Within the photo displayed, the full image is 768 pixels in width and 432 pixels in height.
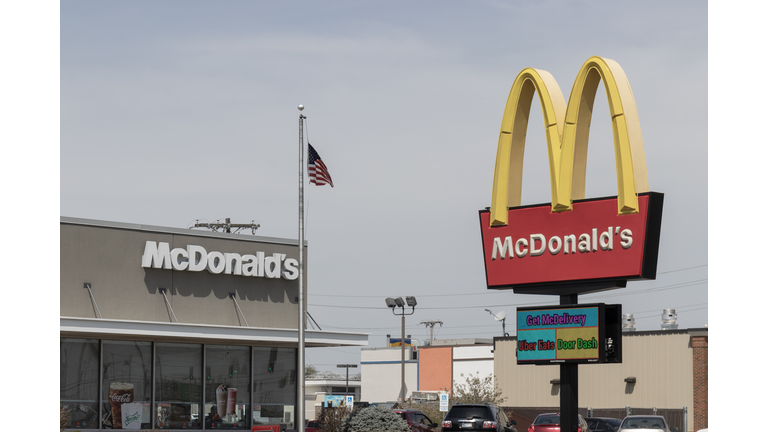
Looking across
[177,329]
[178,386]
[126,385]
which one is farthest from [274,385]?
[126,385]

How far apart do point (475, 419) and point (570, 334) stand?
30.8ft

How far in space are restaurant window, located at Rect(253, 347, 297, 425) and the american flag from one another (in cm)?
585

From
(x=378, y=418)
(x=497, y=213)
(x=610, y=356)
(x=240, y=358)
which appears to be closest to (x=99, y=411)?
(x=240, y=358)

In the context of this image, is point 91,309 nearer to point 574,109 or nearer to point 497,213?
point 497,213

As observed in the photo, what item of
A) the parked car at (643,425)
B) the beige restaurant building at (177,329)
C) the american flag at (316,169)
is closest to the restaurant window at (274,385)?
the beige restaurant building at (177,329)

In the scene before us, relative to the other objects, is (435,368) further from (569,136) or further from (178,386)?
(569,136)

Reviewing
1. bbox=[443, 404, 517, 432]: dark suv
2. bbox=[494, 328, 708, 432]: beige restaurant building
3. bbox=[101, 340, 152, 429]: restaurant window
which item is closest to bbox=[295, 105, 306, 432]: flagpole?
bbox=[101, 340, 152, 429]: restaurant window

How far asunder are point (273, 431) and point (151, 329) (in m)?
4.66

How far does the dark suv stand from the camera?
27.9m

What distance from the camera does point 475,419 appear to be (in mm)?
28031

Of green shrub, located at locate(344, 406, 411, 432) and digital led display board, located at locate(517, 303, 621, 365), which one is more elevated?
digital led display board, located at locate(517, 303, 621, 365)

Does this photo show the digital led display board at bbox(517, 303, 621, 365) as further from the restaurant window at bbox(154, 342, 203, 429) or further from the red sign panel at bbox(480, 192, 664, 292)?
the restaurant window at bbox(154, 342, 203, 429)

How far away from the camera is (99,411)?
25.9 meters

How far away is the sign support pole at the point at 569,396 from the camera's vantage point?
19531 mm
